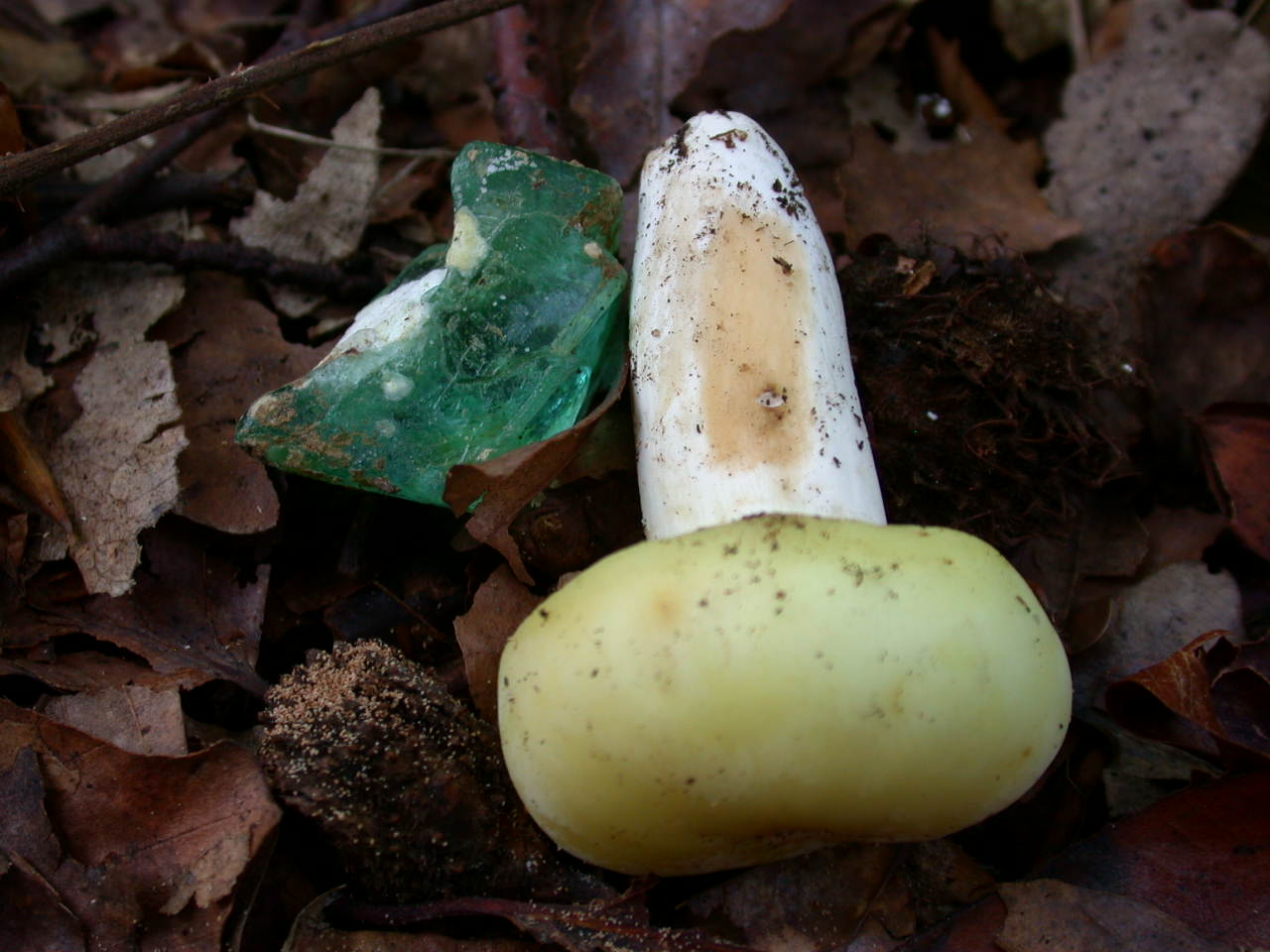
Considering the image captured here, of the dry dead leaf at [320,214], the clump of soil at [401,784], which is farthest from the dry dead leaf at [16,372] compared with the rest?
the clump of soil at [401,784]

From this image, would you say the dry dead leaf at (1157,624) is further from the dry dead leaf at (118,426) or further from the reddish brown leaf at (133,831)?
the dry dead leaf at (118,426)

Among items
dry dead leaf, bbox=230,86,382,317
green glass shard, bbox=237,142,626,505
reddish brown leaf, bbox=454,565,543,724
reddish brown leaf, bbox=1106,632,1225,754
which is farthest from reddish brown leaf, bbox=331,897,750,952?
dry dead leaf, bbox=230,86,382,317

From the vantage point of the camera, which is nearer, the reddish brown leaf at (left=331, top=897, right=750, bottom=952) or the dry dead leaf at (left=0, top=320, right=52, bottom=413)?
the reddish brown leaf at (left=331, top=897, right=750, bottom=952)

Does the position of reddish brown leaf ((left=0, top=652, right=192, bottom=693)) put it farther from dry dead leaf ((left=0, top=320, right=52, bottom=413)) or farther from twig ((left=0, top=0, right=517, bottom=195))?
twig ((left=0, top=0, right=517, bottom=195))

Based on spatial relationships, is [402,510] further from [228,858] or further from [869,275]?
[869,275]

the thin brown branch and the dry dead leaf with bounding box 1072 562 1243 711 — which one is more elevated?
the thin brown branch

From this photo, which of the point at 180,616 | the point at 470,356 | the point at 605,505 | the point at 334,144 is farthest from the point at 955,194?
the point at 180,616

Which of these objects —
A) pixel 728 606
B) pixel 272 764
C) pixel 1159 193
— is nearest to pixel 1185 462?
pixel 1159 193
